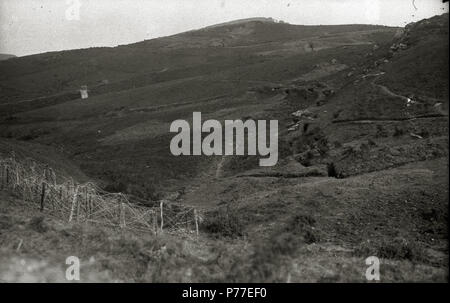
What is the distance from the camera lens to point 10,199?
1540 centimetres

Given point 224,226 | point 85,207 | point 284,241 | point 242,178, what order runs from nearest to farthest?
point 284,241 → point 224,226 → point 85,207 → point 242,178


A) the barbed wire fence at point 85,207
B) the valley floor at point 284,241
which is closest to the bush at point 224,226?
the valley floor at point 284,241

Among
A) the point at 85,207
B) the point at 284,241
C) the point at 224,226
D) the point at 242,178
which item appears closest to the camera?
the point at 284,241

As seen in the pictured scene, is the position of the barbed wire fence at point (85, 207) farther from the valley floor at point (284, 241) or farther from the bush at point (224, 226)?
the valley floor at point (284, 241)

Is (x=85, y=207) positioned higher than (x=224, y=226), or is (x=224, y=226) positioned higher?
(x=85, y=207)

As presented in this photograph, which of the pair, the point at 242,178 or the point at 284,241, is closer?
the point at 284,241

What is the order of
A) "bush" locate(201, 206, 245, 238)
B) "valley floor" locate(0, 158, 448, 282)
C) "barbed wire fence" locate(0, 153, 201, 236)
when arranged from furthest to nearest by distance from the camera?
1. "bush" locate(201, 206, 245, 238)
2. "barbed wire fence" locate(0, 153, 201, 236)
3. "valley floor" locate(0, 158, 448, 282)

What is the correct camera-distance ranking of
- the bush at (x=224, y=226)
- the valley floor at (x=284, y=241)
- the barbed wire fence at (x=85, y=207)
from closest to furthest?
the valley floor at (x=284, y=241) < the barbed wire fence at (x=85, y=207) < the bush at (x=224, y=226)

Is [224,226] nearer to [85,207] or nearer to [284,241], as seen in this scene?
[85,207]

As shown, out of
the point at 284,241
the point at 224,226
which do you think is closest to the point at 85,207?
the point at 224,226

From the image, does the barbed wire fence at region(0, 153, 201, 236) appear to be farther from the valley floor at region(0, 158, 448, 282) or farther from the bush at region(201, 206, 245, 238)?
the valley floor at region(0, 158, 448, 282)

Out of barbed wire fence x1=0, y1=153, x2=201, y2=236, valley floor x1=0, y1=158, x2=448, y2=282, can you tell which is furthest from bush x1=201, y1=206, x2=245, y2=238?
barbed wire fence x1=0, y1=153, x2=201, y2=236

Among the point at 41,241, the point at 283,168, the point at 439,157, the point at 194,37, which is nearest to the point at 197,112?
the point at 283,168

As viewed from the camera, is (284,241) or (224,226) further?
(224,226)
